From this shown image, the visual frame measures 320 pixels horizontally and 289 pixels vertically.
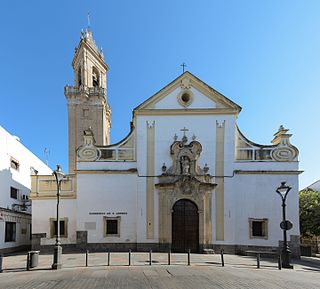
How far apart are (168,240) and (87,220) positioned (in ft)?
19.1

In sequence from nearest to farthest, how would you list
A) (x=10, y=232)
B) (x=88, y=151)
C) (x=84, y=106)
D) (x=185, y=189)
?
1. (x=185, y=189)
2. (x=88, y=151)
3. (x=10, y=232)
4. (x=84, y=106)

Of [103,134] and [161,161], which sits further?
[103,134]

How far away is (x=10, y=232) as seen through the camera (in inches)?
1072

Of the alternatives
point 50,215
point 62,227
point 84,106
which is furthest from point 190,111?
point 84,106

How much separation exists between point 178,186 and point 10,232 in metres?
13.9

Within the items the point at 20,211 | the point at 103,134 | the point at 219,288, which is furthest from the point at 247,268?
the point at 103,134

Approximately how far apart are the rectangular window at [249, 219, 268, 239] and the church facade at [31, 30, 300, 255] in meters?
0.07

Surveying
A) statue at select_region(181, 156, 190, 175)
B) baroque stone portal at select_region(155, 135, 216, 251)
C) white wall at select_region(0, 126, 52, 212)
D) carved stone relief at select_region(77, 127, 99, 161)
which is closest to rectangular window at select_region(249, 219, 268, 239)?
baroque stone portal at select_region(155, 135, 216, 251)

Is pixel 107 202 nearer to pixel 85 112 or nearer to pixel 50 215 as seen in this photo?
pixel 50 215

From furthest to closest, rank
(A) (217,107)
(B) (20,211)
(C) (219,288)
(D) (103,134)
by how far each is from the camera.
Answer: (D) (103,134)
(B) (20,211)
(A) (217,107)
(C) (219,288)

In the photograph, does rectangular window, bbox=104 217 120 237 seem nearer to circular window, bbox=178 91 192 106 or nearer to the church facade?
the church facade

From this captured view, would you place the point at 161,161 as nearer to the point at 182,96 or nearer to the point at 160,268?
the point at 182,96

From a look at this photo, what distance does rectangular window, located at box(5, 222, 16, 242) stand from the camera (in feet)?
87.4

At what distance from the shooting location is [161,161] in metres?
24.9
